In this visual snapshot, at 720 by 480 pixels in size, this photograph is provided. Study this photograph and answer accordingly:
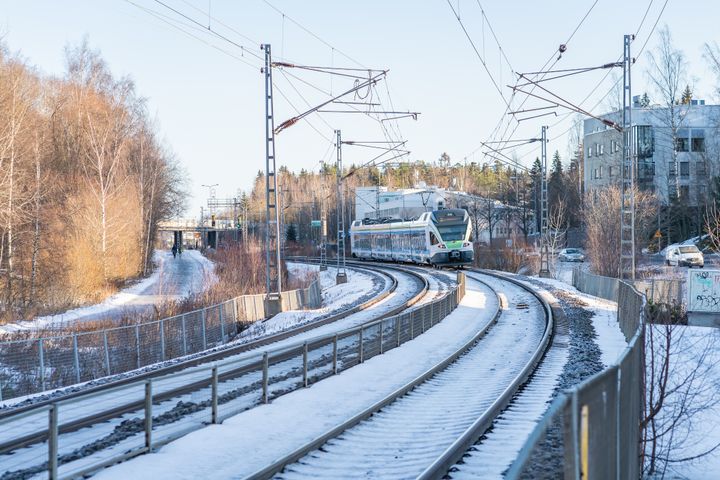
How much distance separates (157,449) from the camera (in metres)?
9.45

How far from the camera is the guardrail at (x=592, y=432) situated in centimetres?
471

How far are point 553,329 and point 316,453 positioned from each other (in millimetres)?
14412

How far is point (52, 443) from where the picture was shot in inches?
306

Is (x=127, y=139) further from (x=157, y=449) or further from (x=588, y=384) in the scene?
(x=588, y=384)

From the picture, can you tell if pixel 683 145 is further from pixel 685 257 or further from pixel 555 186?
pixel 555 186

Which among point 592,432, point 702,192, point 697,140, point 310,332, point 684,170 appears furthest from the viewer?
point 684,170

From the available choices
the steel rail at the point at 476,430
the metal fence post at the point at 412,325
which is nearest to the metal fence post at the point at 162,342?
the metal fence post at the point at 412,325

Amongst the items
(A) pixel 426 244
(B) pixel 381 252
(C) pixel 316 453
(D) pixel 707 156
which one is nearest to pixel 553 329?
(C) pixel 316 453

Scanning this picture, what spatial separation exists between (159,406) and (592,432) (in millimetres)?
8006

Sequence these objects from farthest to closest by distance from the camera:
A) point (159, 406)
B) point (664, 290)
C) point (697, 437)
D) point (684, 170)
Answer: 1. point (684, 170)
2. point (664, 290)
3. point (697, 437)
4. point (159, 406)

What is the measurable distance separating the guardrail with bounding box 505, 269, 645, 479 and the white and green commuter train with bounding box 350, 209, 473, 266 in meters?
39.8

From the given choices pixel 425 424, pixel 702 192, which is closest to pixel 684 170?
pixel 702 192

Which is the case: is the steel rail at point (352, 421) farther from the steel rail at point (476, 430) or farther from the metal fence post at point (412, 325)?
the metal fence post at point (412, 325)

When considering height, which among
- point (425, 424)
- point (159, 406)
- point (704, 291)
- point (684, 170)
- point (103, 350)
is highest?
point (684, 170)
